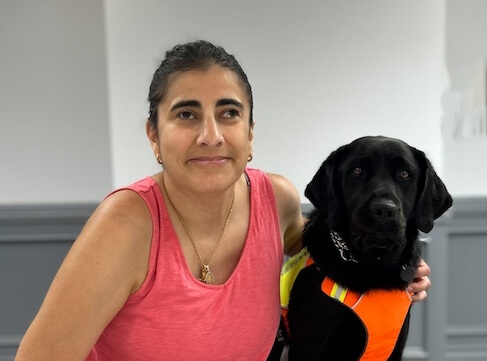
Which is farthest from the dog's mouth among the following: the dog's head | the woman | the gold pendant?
the gold pendant

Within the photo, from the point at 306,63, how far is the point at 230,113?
0.97m

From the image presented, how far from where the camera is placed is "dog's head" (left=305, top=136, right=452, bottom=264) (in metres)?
1.05

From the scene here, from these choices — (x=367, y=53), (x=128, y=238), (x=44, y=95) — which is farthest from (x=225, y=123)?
(x=44, y=95)

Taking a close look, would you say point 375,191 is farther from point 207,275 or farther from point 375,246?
point 207,275

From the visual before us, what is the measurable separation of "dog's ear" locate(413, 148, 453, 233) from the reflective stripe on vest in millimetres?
187

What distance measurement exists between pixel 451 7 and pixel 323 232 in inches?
51.5

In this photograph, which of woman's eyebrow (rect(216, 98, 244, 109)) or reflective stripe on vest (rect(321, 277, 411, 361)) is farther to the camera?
reflective stripe on vest (rect(321, 277, 411, 361))

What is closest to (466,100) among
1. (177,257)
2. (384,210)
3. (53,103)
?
(384,210)

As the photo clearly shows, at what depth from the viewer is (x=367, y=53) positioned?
1.74 m

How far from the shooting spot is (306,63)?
176 cm

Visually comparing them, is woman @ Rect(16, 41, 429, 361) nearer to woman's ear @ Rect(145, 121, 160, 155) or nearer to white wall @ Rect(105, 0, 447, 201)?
woman's ear @ Rect(145, 121, 160, 155)

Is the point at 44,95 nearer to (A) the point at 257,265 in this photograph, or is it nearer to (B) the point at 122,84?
(B) the point at 122,84

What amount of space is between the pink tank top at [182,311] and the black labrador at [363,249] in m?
0.15

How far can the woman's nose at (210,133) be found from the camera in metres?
0.83
